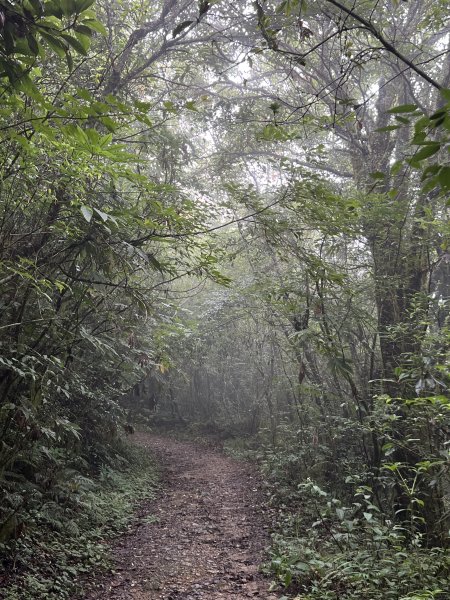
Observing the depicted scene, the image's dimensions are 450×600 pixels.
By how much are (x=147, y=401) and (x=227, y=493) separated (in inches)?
373

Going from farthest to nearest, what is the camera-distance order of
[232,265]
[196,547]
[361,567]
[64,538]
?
[232,265]
[196,547]
[64,538]
[361,567]

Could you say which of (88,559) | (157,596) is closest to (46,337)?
(88,559)

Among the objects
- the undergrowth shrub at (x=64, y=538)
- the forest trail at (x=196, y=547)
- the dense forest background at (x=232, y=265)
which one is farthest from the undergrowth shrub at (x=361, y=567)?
the undergrowth shrub at (x=64, y=538)

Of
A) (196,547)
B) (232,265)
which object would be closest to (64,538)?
(196,547)

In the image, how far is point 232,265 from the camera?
24.3ft

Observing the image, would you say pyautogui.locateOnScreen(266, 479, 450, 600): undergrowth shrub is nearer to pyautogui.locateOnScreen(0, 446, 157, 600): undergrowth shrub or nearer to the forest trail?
the forest trail

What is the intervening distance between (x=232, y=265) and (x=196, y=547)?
4.18m

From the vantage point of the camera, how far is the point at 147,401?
676 inches

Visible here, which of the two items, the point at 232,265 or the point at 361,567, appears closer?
the point at 361,567

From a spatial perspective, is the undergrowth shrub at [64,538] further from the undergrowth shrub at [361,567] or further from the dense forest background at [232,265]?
the undergrowth shrub at [361,567]

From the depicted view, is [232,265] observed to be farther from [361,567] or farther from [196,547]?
[361,567]

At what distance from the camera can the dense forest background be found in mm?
2914

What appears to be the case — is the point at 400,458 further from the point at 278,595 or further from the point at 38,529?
the point at 38,529

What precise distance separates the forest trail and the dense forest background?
1.24 ft
